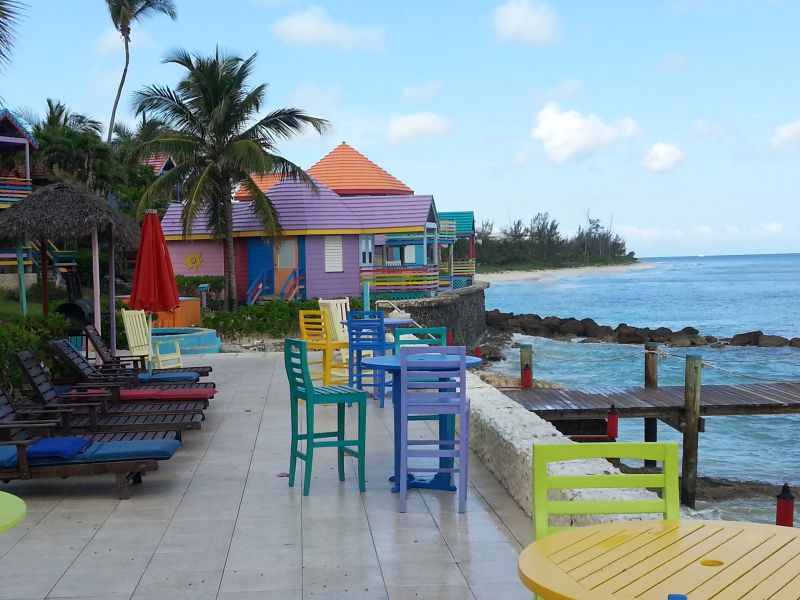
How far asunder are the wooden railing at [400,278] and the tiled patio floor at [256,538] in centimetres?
2303

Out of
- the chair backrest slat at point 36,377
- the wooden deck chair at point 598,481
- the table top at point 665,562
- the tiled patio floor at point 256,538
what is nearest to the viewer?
the table top at point 665,562

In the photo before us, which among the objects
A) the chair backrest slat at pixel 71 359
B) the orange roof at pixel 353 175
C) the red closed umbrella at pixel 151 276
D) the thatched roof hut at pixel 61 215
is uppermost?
the orange roof at pixel 353 175

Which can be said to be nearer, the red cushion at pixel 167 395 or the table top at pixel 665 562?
the table top at pixel 665 562

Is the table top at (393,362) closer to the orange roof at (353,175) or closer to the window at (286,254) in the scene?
the window at (286,254)

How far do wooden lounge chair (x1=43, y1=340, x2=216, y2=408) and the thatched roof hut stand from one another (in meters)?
3.69

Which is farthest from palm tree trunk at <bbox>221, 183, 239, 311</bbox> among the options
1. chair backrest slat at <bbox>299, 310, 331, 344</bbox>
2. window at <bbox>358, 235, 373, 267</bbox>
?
chair backrest slat at <bbox>299, 310, 331, 344</bbox>

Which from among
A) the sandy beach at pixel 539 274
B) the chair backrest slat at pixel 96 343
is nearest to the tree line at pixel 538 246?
the sandy beach at pixel 539 274

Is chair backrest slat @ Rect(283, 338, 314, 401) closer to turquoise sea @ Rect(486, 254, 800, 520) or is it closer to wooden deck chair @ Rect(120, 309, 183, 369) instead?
wooden deck chair @ Rect(120, 309, 183, 369)

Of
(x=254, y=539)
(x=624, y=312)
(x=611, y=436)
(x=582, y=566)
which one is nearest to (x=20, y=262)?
(x=611, y=436)

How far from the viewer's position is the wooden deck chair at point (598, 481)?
3.43 m

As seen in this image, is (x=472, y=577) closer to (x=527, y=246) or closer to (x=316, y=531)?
(x=316, y=531)

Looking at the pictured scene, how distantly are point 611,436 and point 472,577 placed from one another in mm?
7941

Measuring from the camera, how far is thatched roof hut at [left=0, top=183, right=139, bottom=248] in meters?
13.4

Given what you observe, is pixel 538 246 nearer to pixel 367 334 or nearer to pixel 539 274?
pixel 539 274
